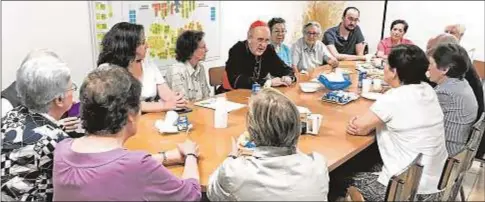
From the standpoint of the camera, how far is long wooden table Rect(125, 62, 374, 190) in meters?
1.88

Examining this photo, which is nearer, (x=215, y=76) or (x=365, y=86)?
(x=365, y=86)

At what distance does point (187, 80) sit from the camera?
9.98ft

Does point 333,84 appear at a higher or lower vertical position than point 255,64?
lower

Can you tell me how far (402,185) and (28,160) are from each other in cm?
130

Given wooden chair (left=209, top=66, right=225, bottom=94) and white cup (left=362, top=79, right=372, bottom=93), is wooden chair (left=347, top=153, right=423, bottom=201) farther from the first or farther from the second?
wooden chair (left=209, top=66, right=225, bottom=94)

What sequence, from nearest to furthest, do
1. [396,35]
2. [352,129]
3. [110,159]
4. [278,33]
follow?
[110,159], [352,129], [278,33], [396,35]

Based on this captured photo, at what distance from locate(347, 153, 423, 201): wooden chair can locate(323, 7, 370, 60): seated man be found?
302 cm

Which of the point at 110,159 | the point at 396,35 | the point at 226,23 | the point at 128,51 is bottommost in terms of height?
the point at 110,159

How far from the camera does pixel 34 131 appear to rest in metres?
Answer: 1.60

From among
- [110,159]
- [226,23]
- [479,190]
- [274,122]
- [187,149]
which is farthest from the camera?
[226,23]

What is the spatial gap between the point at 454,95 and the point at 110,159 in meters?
1.82

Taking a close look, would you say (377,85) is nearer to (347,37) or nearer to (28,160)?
(347,37)

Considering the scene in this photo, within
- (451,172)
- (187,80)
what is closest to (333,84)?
(187,80)

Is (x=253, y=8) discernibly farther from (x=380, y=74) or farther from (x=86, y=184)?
(x=86, y=184)
